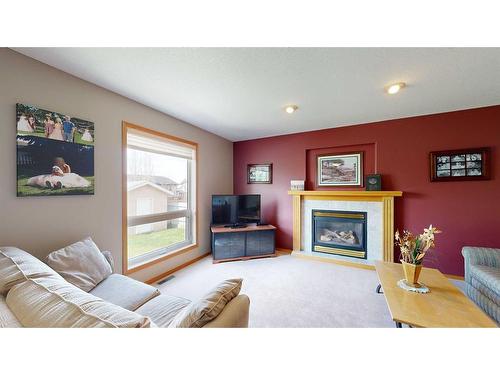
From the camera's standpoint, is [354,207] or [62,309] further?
[354,207]

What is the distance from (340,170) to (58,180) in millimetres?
3815

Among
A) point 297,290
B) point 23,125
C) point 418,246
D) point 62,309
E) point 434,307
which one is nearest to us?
point 62,309

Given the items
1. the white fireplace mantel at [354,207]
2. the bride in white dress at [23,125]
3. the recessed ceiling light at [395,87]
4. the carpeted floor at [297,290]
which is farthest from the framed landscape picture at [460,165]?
the bride in white dress at [23,125]

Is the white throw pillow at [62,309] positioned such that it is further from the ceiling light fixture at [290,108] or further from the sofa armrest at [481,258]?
the sofa armrest at [481,258]

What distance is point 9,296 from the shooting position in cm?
88

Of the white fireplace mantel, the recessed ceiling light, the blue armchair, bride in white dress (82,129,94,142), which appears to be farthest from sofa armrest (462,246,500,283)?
bride in white dress (82,129,94,142)

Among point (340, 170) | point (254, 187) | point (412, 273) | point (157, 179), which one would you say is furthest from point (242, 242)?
point (412, 273)

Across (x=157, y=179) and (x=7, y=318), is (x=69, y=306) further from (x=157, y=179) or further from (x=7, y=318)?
(x=157, y=179)

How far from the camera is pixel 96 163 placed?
6.30 feet

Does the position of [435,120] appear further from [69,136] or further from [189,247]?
[69,136]

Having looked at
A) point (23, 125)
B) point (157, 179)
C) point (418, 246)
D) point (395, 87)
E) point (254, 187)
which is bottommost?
point (418, 246)

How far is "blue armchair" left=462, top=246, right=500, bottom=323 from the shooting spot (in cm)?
158

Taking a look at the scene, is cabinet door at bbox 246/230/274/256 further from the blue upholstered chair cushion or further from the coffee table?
the blue upholstered chair cushion
